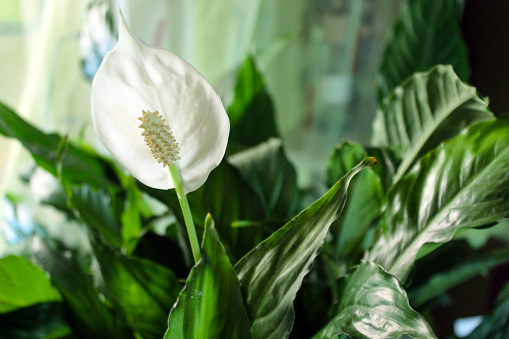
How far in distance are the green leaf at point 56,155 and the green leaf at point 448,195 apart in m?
0.23

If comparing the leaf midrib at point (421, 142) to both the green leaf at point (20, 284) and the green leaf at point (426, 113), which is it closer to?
the green leaf at point (426, 113)

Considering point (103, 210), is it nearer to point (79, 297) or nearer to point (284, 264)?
point (79, 297)

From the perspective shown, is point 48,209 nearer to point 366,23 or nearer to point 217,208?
point 217,208

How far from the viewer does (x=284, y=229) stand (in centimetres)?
22

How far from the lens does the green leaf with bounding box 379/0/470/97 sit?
1.42 ft

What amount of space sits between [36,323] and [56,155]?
4.7 inches

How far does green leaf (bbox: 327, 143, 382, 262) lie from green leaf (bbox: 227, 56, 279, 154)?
0.32 ft

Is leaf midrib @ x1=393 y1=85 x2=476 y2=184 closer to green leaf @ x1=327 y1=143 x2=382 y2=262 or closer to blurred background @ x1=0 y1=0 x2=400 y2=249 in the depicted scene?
green leaf @ x1=327 y1=143 x2=382 y2=262

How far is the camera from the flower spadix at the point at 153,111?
0.61 feet

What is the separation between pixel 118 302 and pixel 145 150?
Answer: 0.42 feet

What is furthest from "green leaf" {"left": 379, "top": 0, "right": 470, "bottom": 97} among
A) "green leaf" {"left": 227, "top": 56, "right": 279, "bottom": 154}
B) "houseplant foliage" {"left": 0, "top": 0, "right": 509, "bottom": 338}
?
"green leaf" {"left": 227, "top": 56, "right": 279, "bottom": 154}

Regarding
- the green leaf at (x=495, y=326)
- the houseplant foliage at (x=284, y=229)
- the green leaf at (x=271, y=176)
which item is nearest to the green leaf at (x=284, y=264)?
the houseplant foliage at (x=284, y=229)

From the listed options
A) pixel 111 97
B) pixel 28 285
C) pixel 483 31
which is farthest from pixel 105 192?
pixel 483 31

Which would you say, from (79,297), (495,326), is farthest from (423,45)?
(79,297)
